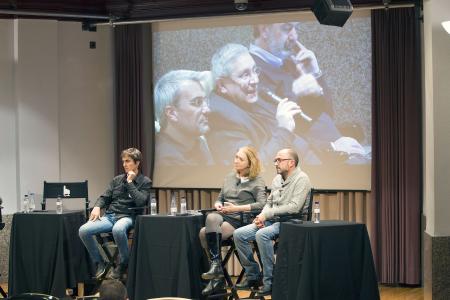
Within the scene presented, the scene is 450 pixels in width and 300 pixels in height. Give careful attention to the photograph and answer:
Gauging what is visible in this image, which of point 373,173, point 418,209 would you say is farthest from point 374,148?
point 418,209

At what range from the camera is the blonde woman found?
243 inches

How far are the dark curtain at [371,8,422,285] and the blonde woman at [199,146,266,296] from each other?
1412 millimetres

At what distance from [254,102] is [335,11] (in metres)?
2.26

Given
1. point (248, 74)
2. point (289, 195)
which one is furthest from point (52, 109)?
point (289, 195)

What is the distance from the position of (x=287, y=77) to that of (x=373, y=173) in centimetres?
130

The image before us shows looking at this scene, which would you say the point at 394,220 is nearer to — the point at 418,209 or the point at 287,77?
the point at 418,209

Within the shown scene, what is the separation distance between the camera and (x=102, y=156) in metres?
8.56

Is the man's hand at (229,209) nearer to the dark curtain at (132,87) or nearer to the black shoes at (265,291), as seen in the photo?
the black shoes at (265,291)

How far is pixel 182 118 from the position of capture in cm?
826

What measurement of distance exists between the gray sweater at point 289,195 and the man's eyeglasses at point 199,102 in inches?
82.2

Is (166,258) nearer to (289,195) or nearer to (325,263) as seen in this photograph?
(289,195)

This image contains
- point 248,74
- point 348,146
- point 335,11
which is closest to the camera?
point 335,11

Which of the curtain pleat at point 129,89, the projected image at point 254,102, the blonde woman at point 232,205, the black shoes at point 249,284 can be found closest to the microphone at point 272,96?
the projected image at point 254,102

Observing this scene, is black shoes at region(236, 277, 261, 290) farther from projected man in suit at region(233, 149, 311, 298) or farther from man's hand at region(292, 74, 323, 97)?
man's hand at region(292, 74, 323, 97)
